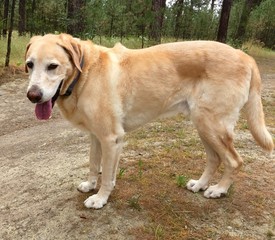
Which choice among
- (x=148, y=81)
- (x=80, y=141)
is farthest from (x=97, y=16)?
(x=148, y=81)

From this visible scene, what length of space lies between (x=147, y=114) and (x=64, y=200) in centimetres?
109

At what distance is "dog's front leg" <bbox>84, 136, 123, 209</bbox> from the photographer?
288 centimetres

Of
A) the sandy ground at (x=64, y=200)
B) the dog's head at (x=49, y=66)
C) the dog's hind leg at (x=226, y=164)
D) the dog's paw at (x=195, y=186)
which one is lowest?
the sandy ground at (x=64, y=200)

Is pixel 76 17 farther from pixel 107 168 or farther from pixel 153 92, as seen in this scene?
pixel 107 168

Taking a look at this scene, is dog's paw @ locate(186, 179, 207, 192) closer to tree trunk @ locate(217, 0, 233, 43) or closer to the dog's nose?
the dog's nose

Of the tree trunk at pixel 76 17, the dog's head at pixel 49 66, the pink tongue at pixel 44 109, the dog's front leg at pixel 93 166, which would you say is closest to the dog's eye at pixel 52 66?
the dog's head at pixel 49 66

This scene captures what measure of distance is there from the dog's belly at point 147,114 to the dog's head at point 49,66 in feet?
2.05

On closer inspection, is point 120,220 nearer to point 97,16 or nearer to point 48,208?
point 48,208

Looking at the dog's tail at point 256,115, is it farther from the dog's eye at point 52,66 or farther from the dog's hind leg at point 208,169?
the dog's eye at point 52,66

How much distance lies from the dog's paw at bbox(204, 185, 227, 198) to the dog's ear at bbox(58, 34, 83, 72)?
1.59 metres

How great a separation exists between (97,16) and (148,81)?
312 inches

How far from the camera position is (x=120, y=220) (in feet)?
9.32

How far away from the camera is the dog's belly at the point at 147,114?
3076mm

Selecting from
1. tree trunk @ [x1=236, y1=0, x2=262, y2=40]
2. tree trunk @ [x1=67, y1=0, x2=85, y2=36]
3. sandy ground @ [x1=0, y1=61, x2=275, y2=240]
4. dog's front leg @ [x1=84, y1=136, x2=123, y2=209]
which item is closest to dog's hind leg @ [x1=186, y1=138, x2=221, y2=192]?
sandy ground @ [x1=0, y1=61, x2=275, y2=240]
